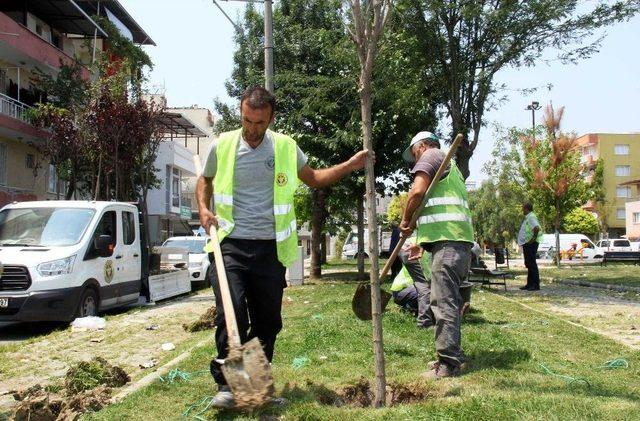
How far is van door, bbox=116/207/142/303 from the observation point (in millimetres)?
12273

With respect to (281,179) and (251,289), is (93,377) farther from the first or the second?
(281,179)

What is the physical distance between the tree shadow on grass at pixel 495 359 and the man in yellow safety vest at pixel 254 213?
170 cm

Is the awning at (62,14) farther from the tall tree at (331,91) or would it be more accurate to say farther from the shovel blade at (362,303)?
the shovel blade at (362,303)

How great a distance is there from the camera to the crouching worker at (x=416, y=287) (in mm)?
7773

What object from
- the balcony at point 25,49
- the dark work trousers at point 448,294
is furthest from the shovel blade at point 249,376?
the balcony at point 25,49

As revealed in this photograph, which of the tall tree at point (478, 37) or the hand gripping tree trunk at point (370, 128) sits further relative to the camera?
the tall tree at point (478, 37)

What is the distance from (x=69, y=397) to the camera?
16.0 feet

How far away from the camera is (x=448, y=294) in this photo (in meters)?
5.40

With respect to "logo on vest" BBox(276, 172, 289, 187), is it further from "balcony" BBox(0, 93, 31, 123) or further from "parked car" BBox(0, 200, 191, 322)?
"balcony" BBox(0, 93, 31, 123)

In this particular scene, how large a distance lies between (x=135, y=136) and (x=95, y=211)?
1254cm

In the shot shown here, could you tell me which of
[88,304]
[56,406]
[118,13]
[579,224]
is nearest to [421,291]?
[56,406]

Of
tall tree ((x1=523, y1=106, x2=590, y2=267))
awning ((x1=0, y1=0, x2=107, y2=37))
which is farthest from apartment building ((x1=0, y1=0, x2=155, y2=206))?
tall tree ((x1=523, y1=106, x2=590, y2=267))

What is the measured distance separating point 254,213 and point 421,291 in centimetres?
395

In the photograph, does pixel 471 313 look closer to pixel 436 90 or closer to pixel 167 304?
pixel 167 304
